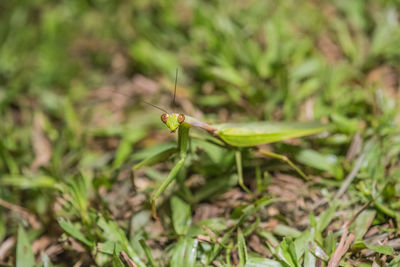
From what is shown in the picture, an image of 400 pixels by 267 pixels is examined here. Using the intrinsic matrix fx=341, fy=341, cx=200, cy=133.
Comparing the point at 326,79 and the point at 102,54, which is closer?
the point at 326,79

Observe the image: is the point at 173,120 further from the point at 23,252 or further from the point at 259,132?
the point at 23,252

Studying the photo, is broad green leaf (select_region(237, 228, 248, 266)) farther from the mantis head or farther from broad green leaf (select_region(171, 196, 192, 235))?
the mantis head

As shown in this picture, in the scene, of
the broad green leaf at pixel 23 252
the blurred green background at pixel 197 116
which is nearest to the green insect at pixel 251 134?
the blurred green background at pixel 197 116

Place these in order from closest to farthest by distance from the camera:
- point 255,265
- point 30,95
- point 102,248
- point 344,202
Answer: point 255,265 → point 102,248 → point 344,202 → point 30,95

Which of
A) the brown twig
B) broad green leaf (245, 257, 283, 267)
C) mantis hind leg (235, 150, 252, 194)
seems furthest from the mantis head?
the brown twig

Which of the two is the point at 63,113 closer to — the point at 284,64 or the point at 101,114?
the point at 101,114

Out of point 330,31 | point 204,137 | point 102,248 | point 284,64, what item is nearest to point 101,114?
point 204,137

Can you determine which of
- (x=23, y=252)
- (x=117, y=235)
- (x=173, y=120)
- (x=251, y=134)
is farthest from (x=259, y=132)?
(x=23, y=252)

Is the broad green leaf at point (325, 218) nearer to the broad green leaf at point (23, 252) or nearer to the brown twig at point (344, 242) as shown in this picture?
the brown twig at point (344, 242)
